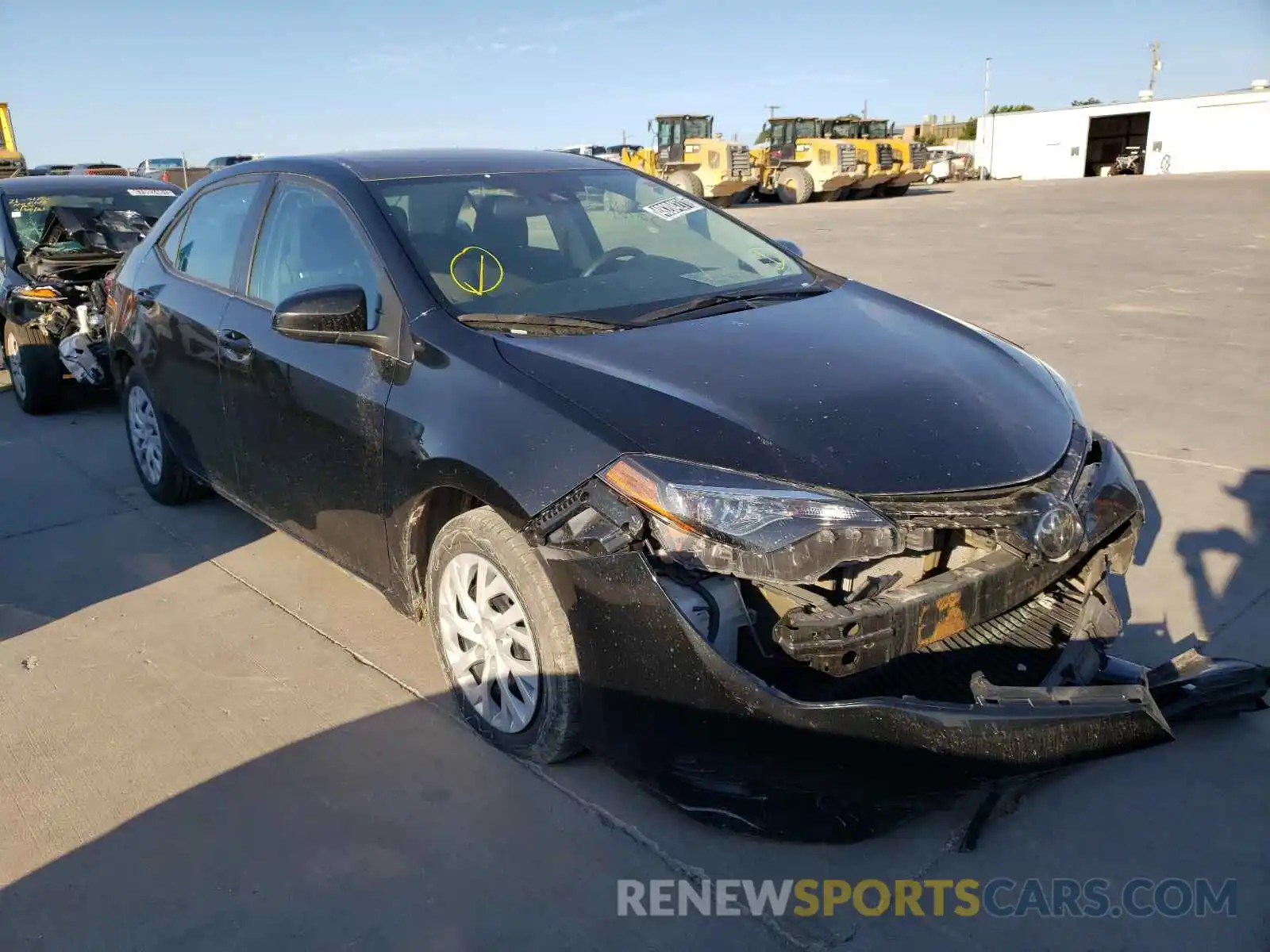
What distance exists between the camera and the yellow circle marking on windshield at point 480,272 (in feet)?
10.6

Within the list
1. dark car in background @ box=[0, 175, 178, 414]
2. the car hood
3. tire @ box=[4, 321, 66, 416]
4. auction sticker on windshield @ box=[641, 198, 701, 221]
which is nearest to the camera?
the car hood

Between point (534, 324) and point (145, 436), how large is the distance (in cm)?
312

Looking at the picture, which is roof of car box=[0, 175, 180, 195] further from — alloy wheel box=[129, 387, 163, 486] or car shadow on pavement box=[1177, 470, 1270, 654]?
car shadow on pavement box=[1177, 470, 1270, 654]

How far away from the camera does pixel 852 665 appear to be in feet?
7.59

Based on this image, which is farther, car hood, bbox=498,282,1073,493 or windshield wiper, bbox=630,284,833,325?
windshield wiper, bbox=630,284,833,325

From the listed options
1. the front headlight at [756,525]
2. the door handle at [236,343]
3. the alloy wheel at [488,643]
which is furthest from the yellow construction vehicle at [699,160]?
the front headlight at [756,525]

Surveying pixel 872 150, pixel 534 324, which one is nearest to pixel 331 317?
pixel 534 324

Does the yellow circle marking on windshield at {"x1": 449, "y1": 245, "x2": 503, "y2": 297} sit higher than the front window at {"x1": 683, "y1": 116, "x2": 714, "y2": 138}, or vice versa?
the front window at {"x1": 683, "y1": 116, "x2": 714, "y2": 138}

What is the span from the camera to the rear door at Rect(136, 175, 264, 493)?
4141 mm

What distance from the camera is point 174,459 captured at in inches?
195

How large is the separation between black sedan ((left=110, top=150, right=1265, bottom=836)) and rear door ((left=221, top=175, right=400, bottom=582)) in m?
0.01

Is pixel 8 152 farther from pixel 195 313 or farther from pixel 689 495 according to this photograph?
pixel 689 495

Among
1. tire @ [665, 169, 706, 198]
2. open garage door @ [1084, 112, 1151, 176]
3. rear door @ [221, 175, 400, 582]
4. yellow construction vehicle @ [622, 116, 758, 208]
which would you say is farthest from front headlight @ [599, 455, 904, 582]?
open garage door @ [1084, 112, 1151, 176]

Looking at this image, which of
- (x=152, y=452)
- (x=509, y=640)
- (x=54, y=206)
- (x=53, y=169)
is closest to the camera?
(x=509, y=640)
